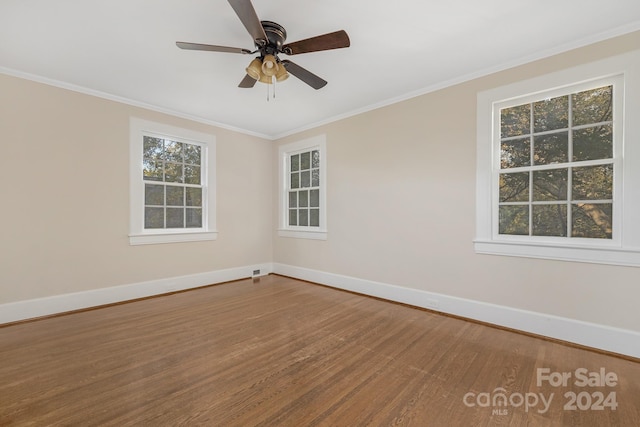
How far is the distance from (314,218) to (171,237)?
7.51 feet

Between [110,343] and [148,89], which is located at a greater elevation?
[148,89]

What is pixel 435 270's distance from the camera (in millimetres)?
3311

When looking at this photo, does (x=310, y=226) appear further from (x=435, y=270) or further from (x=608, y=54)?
(x=608, y=54)

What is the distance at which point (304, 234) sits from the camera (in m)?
4.87

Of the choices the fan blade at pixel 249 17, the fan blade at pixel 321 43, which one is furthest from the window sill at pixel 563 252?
the fan blade at pixel 249 17

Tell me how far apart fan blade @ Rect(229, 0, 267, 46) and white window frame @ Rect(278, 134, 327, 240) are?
2.60 meters

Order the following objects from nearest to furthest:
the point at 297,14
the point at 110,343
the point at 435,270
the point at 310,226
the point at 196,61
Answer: the point at 297,14 < the point at 110,343 < the point at 196,61 < the point at 435,270 < the point at 310,226

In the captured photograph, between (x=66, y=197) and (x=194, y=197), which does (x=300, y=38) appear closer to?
(x=194, y=197)

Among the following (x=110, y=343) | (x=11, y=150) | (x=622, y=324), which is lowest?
(x=110, y=343)

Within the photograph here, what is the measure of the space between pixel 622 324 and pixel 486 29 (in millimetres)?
2740

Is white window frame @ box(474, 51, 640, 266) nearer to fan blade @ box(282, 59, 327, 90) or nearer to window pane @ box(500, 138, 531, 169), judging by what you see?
window pane @ box(500, 138, 531, 169)

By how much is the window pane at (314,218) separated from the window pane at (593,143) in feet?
11.0

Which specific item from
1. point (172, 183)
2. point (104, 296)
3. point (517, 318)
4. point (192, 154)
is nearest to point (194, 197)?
point (172, 183)

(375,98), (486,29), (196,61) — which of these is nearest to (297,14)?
(196,61)
